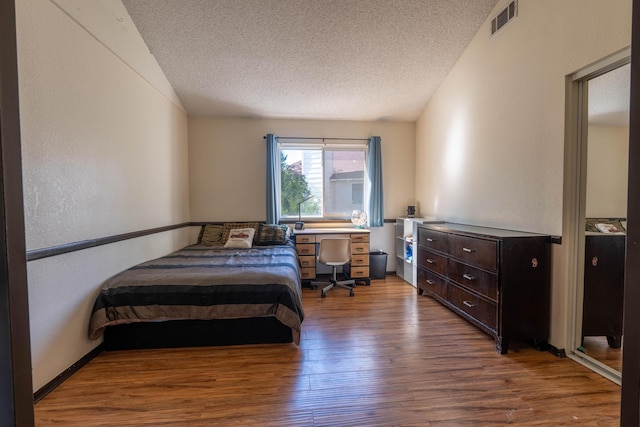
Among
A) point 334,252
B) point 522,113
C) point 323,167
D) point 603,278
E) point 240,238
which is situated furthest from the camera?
point 323,167

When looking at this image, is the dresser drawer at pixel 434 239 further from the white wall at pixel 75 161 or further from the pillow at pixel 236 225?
the white wall at pixel 75 161

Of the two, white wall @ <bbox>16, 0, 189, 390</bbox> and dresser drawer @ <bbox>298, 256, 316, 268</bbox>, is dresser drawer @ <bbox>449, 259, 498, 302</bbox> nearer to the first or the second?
dresser drawer @ <bbox>298, 256, 316, 268</bbox>

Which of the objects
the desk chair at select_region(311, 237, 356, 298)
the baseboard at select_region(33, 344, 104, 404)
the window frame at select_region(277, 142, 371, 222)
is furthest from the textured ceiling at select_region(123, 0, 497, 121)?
the baseboard at select_region(33, 344, 104, 404)

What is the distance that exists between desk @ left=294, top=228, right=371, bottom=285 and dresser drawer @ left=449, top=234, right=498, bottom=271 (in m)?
1.42

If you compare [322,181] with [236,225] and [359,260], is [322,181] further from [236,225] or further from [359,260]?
[236,225]

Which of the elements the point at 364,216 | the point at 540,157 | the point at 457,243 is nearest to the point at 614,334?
the point at 457,243

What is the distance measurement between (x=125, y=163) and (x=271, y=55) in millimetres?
1891

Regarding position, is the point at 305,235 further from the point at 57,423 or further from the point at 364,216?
the point at 57,423

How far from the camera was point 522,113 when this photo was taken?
98.7 inches

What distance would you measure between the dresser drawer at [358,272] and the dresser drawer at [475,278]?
1395 mm

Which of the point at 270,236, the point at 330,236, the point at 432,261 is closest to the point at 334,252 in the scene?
the point at 330,236

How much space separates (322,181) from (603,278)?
3406mm

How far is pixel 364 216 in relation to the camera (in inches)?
177

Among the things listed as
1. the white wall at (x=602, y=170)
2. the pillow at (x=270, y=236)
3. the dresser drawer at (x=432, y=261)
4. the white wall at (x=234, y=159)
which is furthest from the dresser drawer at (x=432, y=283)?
the white wall at (x=234, y=159)
